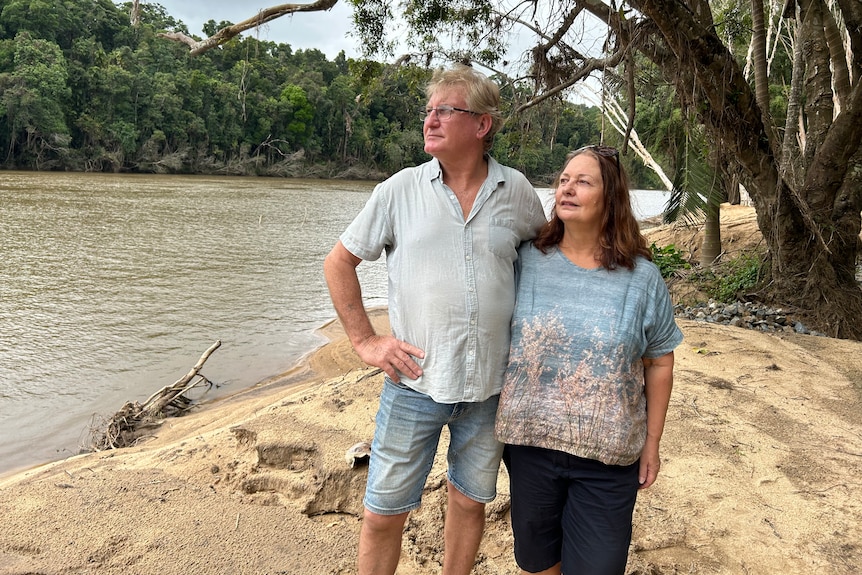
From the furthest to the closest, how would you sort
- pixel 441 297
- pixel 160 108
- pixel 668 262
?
pixel 160 108 → pixel 668 262 → pixel 441 297

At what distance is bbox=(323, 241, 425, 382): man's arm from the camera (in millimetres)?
1841

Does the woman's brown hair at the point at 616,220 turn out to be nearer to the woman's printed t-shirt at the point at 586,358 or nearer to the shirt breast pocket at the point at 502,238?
the woman's printed t-shirt at the point at 586,358

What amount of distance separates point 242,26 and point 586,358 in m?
4.64

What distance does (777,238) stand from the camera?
20.4 ft

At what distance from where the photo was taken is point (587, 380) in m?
1.68

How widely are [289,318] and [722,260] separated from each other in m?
6.78

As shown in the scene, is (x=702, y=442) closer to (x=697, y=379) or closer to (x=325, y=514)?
(x=697, y=379)

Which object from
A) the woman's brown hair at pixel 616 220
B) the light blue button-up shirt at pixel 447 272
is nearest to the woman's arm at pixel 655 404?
the woman's brown hair at pixel 616 220

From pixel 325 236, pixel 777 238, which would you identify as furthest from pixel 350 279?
pixel 325 236

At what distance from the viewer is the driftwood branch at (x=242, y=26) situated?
4.85m

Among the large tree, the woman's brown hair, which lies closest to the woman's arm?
the woman's brown hair

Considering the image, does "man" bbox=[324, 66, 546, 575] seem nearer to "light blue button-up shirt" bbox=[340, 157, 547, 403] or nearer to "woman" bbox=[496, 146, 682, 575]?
"light blue button-up shirt" bbox=[340, 157, 547, 403]

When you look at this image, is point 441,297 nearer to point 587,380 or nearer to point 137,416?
point 587,380

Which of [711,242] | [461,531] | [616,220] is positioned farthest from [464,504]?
[711,242]
